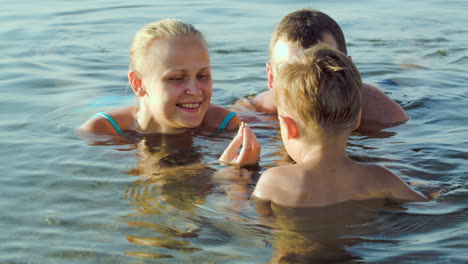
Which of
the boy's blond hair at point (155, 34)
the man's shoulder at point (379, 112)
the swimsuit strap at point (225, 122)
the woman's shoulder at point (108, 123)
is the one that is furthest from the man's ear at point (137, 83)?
the man's shoulder at point (379, 112)

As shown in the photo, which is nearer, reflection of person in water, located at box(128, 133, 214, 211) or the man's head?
reflection of person in water, located at box(128, 133, 214, 211)

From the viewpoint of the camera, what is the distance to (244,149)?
4801 millimetres

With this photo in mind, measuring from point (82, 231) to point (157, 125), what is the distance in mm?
2190

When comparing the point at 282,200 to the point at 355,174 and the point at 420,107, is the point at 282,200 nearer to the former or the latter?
the point at 355,174

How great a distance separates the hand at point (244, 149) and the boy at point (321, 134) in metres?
0.75

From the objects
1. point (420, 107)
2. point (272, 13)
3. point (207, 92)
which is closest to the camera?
point (207, 92)

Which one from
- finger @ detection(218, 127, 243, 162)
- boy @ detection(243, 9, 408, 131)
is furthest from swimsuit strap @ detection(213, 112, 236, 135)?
finger @ detection(218, 127, 243, 162)

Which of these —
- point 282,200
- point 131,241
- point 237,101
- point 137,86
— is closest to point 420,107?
point 237,101

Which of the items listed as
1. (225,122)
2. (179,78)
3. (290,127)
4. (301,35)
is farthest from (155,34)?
(290,127)

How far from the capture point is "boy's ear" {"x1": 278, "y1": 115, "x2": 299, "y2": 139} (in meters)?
3.93

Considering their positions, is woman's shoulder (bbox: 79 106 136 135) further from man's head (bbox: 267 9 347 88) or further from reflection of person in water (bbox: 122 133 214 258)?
man's head (bbox: 267 9 347 88)

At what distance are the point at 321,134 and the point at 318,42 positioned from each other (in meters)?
2.21

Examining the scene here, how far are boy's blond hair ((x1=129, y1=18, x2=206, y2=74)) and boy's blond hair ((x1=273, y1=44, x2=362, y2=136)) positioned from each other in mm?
1714

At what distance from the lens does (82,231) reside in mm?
3846
